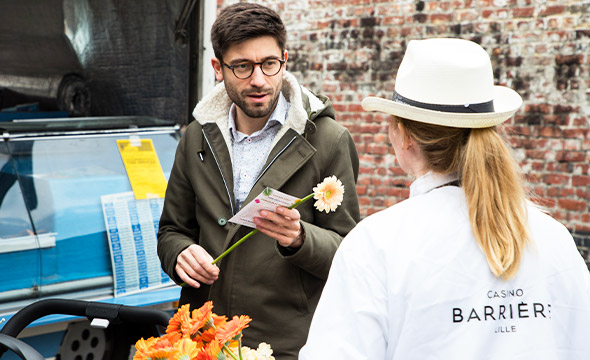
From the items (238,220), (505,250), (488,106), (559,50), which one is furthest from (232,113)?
(559,50)

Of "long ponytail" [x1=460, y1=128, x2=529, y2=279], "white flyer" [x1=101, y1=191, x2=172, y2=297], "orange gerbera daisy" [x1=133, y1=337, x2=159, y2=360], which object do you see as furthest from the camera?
"white flyer" [x1=101, y1=191, x2=172, y2=297]

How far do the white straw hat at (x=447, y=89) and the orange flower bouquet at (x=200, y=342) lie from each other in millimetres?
526

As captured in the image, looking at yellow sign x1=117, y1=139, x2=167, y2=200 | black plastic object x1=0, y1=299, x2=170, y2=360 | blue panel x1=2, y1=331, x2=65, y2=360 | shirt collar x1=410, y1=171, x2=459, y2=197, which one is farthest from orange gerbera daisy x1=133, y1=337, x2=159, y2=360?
yellow sign x1=117, y1=139, x2=167, y2=200

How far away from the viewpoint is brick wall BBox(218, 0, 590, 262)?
4.89 metres

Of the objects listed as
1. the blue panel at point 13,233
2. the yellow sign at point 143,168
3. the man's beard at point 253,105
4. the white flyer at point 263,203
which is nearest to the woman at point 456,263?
the white flyer at point 263,203

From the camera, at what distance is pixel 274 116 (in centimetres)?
208

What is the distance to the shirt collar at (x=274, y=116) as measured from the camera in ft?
6.82

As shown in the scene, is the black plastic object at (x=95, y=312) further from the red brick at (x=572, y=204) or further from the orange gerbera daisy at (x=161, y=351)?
the red brick at (x=572, y=204)

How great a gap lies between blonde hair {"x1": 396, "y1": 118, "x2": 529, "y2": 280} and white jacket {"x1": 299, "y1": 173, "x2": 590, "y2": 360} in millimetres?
27

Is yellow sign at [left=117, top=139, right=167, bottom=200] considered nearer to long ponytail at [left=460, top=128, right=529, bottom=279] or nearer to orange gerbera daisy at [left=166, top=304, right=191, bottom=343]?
orange gerbera daisy at [left=166, top=304, right=191, bottom=343]

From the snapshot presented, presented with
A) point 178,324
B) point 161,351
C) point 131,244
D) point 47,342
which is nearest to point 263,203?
point 178,324

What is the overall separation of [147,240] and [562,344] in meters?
2.14

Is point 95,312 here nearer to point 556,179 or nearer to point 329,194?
point 329,194

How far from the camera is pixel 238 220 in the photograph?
1.73 m
